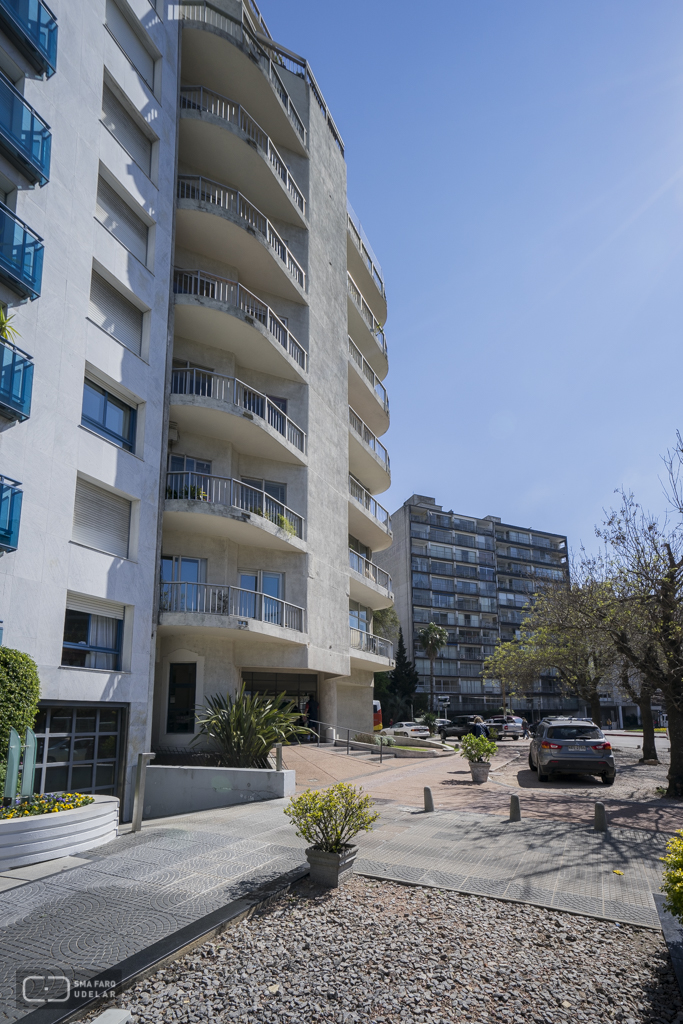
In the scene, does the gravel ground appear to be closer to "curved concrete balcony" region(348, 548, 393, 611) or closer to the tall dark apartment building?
"curved concrete balcony" region(348, 548, 393, 611)

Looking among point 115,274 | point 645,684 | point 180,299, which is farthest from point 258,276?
point 645,684

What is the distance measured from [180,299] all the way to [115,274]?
12.4 feet

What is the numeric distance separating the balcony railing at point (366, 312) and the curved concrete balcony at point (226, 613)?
1603 centimetres

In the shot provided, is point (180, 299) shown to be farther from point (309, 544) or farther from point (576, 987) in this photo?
point (576, 987)

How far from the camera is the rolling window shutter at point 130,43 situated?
15938 millimetres

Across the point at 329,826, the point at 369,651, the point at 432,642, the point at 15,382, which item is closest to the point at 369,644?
the point at 369,651

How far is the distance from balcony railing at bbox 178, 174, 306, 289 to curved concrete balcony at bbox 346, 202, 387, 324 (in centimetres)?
871

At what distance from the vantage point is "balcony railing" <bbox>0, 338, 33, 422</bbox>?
10.9 m

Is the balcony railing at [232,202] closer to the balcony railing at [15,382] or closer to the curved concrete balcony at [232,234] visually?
the curved concrete balcony at [232,234]

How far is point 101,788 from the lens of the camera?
538 inches

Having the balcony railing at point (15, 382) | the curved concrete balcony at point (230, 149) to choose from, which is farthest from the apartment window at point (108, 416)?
the curved concrete balcony at point (230, 149)

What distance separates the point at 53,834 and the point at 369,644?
71.7 ft

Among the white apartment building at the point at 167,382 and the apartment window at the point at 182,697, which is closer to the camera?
the white apartment building at the point at 167,382

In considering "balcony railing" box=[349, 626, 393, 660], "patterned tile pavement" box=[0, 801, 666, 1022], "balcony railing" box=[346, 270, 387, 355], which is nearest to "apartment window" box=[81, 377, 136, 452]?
"patterned tile pavement" box=[0, 801, 666, 1022]
